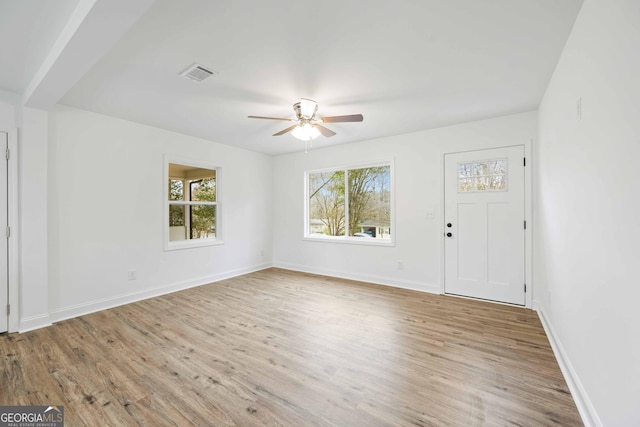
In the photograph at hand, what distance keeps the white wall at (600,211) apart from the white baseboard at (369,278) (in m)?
1.85

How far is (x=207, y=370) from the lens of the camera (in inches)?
83.4

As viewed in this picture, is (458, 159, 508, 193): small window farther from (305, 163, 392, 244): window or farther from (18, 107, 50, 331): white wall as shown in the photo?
(18, 107, 50, 331): white wall

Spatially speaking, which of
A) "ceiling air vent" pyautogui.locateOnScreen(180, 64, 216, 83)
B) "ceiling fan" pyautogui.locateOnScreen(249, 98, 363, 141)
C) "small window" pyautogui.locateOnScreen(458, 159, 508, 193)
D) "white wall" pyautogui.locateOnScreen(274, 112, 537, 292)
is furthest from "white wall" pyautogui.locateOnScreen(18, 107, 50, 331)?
"small window" pyautogui.locateOnScreen(458, 159, 508, 193)

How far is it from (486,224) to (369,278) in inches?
77.9

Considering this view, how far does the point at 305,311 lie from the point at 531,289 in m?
2.83

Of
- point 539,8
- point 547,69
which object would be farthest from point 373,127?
point 539,8

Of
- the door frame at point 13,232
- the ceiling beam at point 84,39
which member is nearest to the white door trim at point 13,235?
the door frame at point 13,232

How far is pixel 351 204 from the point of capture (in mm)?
5043

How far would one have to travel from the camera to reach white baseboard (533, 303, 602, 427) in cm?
151

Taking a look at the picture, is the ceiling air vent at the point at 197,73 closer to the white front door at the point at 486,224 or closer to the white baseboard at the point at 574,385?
the white front door at the point at 486,224

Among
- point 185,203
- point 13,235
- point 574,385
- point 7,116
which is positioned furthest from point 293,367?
point 7,116

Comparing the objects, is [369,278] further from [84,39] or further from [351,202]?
[84,39]

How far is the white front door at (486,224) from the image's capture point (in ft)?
11.4

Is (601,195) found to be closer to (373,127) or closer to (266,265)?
(373,127)
